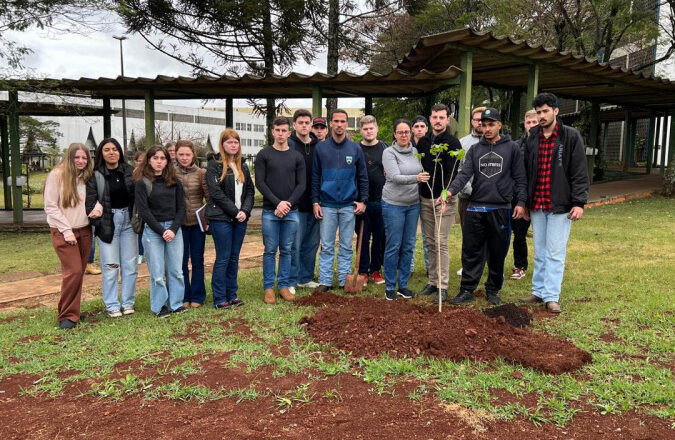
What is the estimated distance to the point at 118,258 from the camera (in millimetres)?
4906

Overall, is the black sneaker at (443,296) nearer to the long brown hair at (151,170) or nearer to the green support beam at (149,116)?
the long brown hair at (151,170)

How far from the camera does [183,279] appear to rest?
504 cm

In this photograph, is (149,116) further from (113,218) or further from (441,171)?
(441,171)

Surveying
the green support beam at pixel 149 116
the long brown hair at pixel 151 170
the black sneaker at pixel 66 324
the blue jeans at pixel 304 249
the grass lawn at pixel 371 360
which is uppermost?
the green support beam at pixel 149 116

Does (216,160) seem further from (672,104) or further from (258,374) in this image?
(672,104)

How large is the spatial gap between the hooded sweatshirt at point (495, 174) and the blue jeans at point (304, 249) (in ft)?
5.64

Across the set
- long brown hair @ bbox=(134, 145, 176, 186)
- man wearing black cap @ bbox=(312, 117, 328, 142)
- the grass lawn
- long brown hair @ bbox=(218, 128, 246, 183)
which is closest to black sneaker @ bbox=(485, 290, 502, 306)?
the grass lawn

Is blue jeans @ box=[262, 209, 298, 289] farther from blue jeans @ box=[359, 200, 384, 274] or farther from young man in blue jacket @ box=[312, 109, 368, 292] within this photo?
blue jeans @ box=[359, 200, 384, 274]

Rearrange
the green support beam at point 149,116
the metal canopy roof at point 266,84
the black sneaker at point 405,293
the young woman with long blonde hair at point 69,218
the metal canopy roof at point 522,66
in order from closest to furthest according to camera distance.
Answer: the young woman with long blonde hair at point 69,218
the black sneaker at point 405,293
the metal canopy roof at point 522,66
the metal canopy roof at point 266,84
the green support beam at point 149,116

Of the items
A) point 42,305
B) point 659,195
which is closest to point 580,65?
point 659,195

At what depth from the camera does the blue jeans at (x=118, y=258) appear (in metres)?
4.82

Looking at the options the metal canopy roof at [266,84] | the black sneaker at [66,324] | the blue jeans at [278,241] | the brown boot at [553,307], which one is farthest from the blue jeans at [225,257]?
the metal canopy roof at [266,84]

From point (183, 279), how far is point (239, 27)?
12.1m

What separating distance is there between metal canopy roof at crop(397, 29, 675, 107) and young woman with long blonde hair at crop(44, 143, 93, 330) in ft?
20.8
